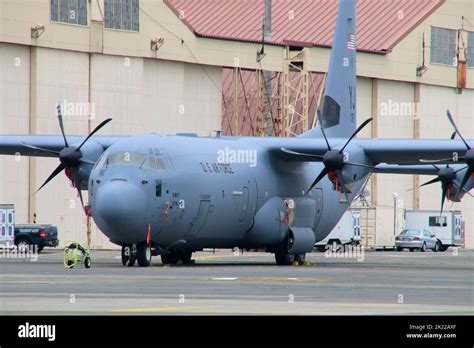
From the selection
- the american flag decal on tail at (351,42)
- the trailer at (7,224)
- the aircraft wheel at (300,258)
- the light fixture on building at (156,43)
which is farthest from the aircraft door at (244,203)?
the light fixture on building at (156,43)

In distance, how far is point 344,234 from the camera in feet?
216

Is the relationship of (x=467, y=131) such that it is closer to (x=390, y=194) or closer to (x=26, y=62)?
(x=390, y=194)

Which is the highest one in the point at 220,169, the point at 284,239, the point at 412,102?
the point at 412,102

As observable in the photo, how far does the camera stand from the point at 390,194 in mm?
76875

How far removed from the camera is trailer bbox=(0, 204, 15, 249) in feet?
170

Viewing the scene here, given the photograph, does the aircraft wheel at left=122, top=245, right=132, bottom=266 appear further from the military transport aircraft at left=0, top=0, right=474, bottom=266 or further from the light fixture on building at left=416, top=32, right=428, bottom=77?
the light fixture on building at left=416, top=32, right=428, bottom=77

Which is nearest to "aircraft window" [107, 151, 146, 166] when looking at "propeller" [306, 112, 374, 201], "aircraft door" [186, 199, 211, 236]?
"aircraft door" [186, 199, 211, 236]

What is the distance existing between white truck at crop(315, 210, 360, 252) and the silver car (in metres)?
2.82

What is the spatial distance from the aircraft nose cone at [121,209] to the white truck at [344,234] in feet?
110

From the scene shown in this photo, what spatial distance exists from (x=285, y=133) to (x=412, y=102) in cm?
1152

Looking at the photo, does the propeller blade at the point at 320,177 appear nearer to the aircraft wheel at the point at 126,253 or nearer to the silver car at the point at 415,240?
the aircraft wheel at the point at 126,253

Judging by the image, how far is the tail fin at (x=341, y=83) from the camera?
41.9 meters
